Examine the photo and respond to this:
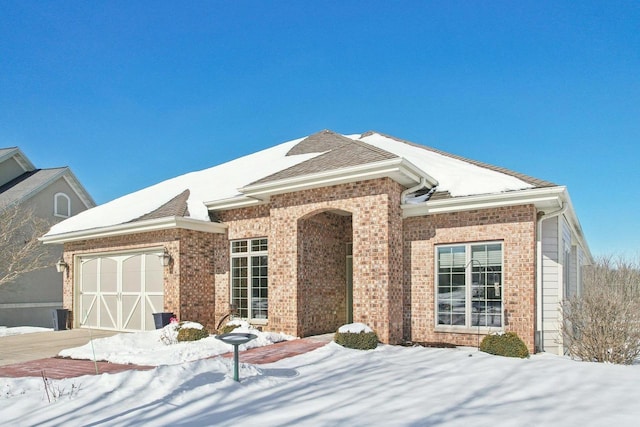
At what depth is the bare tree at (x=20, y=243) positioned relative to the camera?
1917 cm

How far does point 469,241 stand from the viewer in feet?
32.7

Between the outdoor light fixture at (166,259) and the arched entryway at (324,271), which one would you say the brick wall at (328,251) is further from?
the outdoor light fixture at (166,259)

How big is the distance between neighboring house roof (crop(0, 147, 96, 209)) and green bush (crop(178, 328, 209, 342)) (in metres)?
14.5

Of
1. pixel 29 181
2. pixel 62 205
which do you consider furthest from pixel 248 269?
pixel 29 181

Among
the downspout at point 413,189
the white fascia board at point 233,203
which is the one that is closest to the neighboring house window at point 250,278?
the white fascia board at point 233,203

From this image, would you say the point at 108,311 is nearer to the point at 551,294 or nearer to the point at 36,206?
the point at 36,206

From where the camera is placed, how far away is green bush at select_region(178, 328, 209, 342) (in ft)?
34.1

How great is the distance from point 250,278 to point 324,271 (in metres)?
2.05

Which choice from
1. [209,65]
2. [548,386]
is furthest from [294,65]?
[548,386]

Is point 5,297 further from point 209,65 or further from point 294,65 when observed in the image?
point 294,65

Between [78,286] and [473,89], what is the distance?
46.3ft

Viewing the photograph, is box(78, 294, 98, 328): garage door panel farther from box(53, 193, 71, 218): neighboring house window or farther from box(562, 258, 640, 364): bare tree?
box(562, 258, 640, 364): bare tree

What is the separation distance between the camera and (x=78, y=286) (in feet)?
50.4

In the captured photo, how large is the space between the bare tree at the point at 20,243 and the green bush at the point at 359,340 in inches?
625
